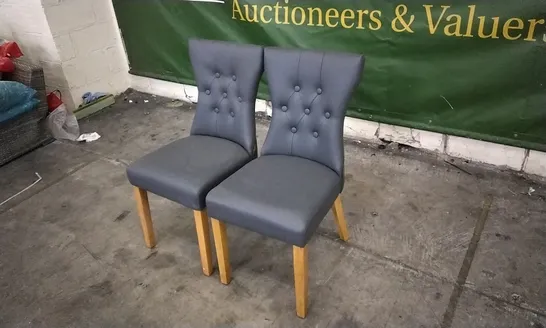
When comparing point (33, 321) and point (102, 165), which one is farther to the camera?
point (102, 165)

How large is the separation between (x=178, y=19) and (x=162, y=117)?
0.84 m

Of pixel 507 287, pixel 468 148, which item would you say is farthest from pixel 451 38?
pixel 507 287

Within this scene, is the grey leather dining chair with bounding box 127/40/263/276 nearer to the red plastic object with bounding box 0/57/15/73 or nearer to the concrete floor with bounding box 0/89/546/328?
the concrete floor with bounding box 0/89/546/328

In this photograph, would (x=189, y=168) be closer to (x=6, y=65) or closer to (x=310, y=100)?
(x=310, y=100)

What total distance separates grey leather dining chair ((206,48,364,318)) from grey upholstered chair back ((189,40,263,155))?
0.32 ft

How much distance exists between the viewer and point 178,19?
134 inches

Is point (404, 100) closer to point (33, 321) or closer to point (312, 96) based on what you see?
point (312, 96)

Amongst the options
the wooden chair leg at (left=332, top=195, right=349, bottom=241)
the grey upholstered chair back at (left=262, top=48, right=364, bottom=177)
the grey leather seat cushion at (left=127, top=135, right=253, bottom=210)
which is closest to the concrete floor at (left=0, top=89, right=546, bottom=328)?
the wooden chair leg at (left=332, top=195, right=349, bottom=241)

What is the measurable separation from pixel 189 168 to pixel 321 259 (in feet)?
2.51

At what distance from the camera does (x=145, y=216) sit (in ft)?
6.65

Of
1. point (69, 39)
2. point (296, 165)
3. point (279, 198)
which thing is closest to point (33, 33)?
point (69, 39)

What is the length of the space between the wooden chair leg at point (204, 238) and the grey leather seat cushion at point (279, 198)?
0.11m

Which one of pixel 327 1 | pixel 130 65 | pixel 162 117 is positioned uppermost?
pixel 327 1

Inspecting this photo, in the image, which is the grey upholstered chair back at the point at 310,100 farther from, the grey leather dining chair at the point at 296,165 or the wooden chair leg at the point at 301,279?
the wooden chair leg at the point at 301,279
